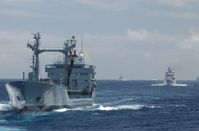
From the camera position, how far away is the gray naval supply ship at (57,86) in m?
100

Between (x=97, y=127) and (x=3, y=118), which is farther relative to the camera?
(x=3, y=118)

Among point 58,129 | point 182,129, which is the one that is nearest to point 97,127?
A: point 58,129

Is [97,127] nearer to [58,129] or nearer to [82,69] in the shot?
[58,129]

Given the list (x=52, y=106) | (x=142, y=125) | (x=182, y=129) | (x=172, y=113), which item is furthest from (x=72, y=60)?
(x=182, y=129)

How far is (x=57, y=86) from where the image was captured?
102938 mm

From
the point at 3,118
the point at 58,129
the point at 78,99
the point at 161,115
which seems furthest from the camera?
the point at 78,99

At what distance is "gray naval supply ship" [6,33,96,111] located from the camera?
100m

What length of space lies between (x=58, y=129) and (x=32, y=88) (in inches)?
1043

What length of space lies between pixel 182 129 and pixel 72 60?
152 feet

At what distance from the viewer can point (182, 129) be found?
7538cm

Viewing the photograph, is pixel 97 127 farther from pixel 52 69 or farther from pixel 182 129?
pixel 52 69

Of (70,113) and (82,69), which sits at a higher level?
(82,69)

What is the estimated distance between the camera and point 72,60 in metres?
118

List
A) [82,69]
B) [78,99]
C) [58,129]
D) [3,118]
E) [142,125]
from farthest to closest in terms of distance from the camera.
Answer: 1. [82,69]
2. [78,99]
3. [3,118]
4. [142,125]
5. [58,129]
